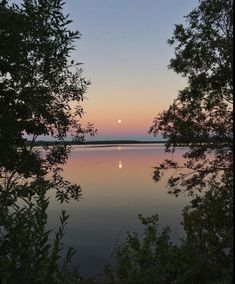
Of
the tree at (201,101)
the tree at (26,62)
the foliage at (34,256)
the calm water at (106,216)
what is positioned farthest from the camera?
the calm water at (106,216)

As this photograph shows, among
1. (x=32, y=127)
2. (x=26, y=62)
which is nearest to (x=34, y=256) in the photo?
(x=26, y=62)

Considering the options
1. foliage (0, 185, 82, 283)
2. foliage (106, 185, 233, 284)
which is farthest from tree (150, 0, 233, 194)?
foliage (0, 185, 82, 283)

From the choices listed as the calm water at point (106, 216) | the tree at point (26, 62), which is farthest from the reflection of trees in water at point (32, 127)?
the calm water at point (106, 216)

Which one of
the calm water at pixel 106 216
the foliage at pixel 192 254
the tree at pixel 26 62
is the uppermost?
the tree at pixel 26 62

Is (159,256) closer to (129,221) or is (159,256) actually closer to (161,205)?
(129,221)

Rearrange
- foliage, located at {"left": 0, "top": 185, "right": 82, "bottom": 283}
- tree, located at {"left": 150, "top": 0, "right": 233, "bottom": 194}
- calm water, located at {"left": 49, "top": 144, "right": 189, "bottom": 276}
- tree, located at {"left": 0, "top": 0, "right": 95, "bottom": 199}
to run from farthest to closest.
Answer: calm water, located at {"left": 49, "top": 144, "right": 189, "bottom": 276}, tree, located at {"left": 150, "top": 0, "right": 233, "bottom": 194}, tree, located at {"left": 0, "top": 0, "right": 95, "bottom": 199}, foliage, located at {"left": 0, "top": 185, "right": 82, "bottom": 283}

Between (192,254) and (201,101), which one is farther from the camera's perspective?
(201,101)

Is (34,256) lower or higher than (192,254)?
higher

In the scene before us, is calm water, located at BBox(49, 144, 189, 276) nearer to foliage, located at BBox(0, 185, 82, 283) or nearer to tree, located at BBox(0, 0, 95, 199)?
tree, located at BBox(0, 0, 95, 199)

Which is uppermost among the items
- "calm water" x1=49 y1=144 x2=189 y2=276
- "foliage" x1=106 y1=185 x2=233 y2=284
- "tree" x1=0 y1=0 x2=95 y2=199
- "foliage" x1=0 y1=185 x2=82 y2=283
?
"tree" x1=0 y1=0 x2=95 y2=199

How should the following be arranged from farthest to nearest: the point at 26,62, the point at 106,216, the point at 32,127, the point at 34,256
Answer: the point at 106,216 → the point at 32,127 → the point at 26,62 → the point at 34,256

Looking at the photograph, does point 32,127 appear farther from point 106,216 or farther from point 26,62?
point 106,216

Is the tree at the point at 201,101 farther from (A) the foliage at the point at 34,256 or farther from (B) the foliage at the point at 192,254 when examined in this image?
(A) the foliage at the point at 34,256

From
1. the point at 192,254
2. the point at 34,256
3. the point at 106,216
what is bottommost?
the point at 106,216
